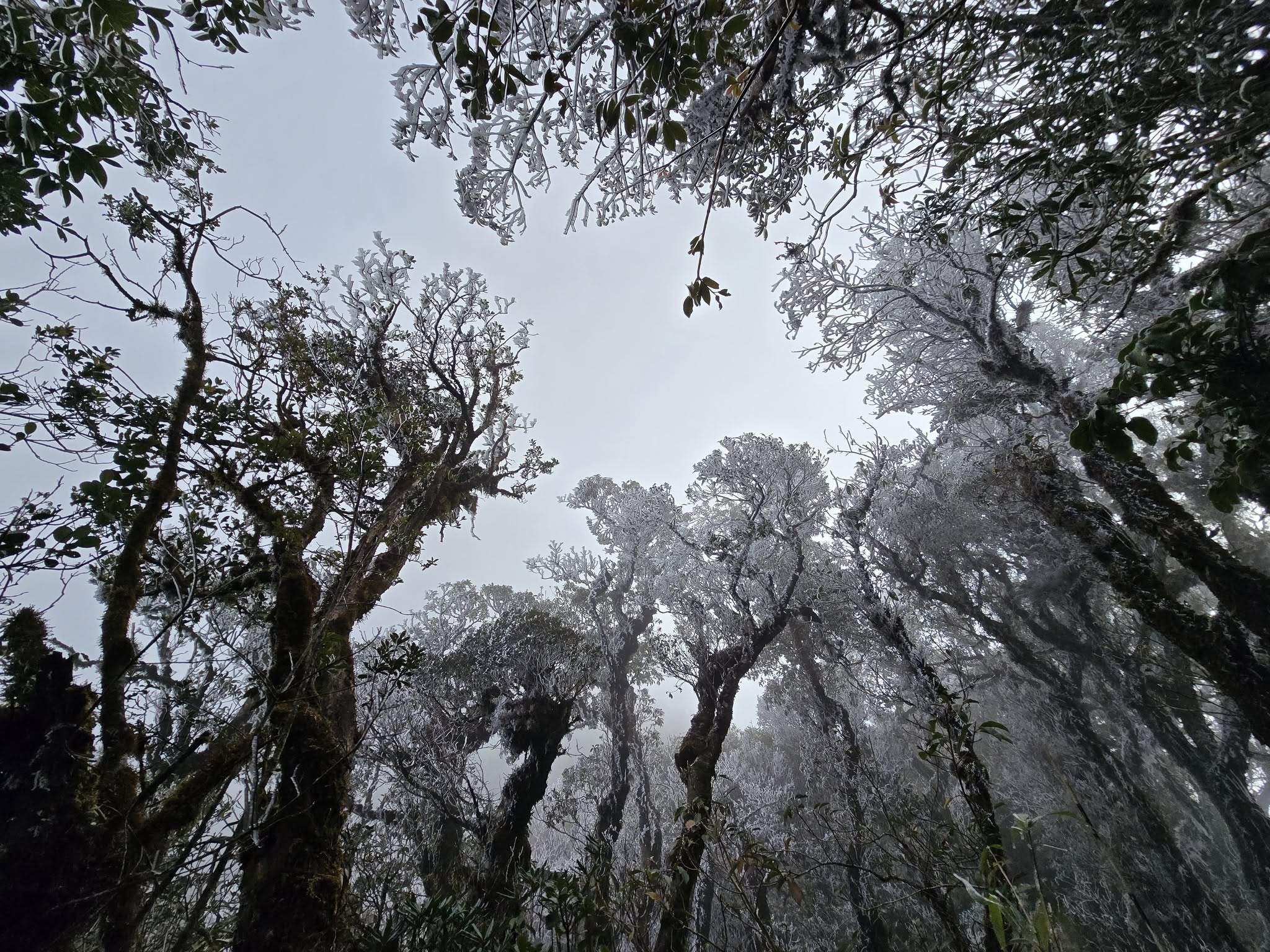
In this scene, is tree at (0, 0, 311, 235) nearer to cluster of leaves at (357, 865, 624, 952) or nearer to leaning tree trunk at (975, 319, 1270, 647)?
cluster of leaves at (357, 865, 624, 952)

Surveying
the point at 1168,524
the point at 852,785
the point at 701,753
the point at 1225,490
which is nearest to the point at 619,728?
the point at 852,785

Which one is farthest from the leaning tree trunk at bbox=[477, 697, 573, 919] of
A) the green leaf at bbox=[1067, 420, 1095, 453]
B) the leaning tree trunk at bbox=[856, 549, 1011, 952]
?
the green leaf at bbox=[1067, 420, 1095, 453]

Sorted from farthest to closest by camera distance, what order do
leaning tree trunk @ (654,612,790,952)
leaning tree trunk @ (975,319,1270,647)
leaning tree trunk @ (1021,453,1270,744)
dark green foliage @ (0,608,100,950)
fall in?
1. leaning tree trunk @ (654,612,790,952)
2. leaning tree trunk @ (975,319,1270,647)
3. leaning tree trunk @ (1021,453,1270,744)
4. dark green foliage @ (0,608,100,950)

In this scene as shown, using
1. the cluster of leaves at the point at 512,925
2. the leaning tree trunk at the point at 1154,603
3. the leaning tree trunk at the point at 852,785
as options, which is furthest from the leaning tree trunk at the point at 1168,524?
the cluster of leaves at the point at 512,925

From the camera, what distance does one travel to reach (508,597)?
727 inches

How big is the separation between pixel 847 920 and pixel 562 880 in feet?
38.6

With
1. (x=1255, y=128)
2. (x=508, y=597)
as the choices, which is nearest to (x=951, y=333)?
(x=1255, y=128)

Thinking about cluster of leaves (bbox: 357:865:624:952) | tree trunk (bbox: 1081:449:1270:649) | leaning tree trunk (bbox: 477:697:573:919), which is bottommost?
cluster of leaves (bbox: 357:865:624:952)

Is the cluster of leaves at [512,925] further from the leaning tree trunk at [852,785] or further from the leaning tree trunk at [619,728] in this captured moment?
the leaning tree trunk at [619,728]

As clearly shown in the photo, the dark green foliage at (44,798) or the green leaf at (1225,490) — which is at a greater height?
the green leaf at (1225,490)

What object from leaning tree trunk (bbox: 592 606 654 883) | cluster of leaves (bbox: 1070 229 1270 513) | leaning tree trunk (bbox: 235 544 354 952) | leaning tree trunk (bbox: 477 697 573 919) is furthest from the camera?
leaning tree trunk (bbox: 592 606 654 883)

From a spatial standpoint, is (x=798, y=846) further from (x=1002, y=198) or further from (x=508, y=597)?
(x=1002, y=198)

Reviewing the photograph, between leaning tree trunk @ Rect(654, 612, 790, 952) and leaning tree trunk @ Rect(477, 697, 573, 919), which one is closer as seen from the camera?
leaning tree trunk @ Rect(654, 612, 790, 952)

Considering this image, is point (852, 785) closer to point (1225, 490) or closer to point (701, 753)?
point (701, 753)
